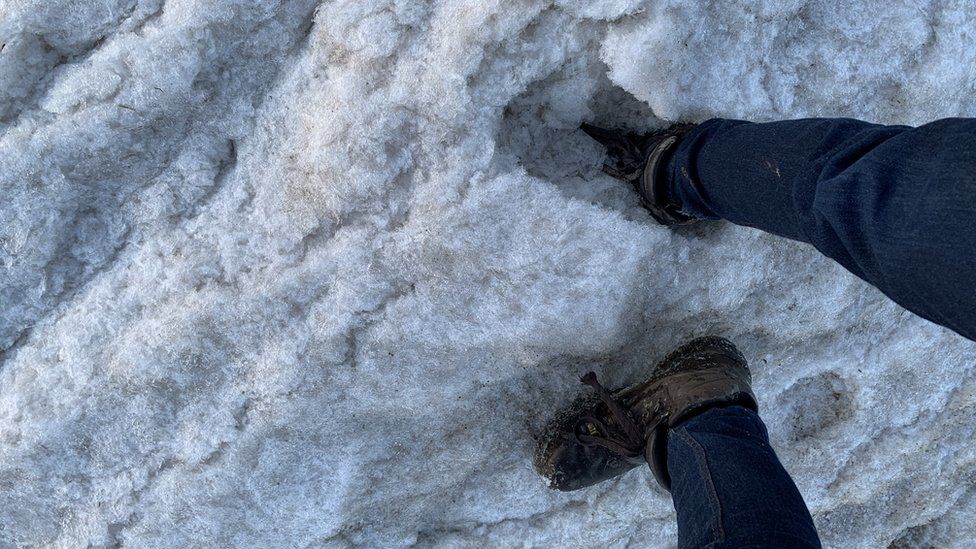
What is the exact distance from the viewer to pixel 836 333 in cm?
192

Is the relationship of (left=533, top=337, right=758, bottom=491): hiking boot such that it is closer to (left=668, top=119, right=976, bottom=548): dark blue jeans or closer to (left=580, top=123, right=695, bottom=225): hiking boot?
(left=668, top=119, right=976, bottom=548): dark blue jeans

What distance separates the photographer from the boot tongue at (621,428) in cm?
172

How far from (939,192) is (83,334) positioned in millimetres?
1913

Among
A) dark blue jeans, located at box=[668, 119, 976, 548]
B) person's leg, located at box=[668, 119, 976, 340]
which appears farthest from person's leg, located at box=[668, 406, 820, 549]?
person's leg, located at box=[668, 119, 976, 340]

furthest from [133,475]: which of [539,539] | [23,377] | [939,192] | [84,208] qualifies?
[939,192]

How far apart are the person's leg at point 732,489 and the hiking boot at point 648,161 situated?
0.51m

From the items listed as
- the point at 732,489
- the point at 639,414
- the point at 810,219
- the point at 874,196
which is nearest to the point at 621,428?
the point at 639,414

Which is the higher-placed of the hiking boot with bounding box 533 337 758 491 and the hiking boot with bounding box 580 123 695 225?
the hiking boot with bounding box 580 123 695 225

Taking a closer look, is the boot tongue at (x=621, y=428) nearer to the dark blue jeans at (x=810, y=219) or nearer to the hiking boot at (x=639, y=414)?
the hiking boot at (x=639, y=414)

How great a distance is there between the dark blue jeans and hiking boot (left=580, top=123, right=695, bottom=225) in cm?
6

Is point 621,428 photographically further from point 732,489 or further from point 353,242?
point 353,242

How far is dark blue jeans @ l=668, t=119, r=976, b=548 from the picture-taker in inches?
36.6

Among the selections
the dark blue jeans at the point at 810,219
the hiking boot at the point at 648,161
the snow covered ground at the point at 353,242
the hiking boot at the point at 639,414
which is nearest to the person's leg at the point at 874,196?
the dark blue jeans at the point at 810,219

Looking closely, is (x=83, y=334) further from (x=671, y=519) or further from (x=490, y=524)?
(x=671, y=519)
